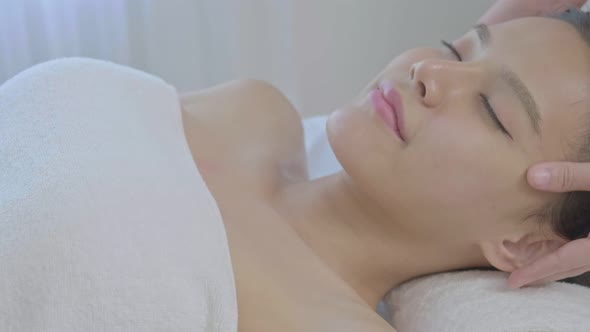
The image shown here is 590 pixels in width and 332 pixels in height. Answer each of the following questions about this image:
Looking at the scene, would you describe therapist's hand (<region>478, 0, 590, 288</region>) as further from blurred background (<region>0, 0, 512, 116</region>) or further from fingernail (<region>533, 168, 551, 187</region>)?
blurred background (<region>0, 0, 512, 116</region>)

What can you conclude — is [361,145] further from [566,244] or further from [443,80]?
[566,244]

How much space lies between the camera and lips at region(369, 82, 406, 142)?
106cm

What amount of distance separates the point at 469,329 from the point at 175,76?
4.31ft

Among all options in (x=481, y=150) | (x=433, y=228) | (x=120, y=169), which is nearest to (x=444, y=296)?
(x=433, y=228)

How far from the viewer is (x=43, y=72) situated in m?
1.06

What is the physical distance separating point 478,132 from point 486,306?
0.26 meters

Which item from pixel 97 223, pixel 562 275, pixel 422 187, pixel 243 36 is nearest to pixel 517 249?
pixel 562 275

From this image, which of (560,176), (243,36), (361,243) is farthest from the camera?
(243,36)

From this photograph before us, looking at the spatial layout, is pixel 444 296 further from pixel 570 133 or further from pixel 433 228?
pixel 570 133

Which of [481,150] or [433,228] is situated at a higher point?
[481,150]

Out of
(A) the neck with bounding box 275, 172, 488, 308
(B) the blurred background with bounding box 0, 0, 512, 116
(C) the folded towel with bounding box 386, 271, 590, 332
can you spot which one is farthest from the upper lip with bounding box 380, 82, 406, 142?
(B) the blurred background with bounding box 0, 0, 512, 116

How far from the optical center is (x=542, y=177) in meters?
0.99

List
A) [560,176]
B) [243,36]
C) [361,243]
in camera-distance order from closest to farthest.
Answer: [560,176] < [361,243] < [243,36]

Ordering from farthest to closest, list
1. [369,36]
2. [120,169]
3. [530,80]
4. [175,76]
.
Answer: [369,36] → [175,76] → [530,80] → [120,169]
